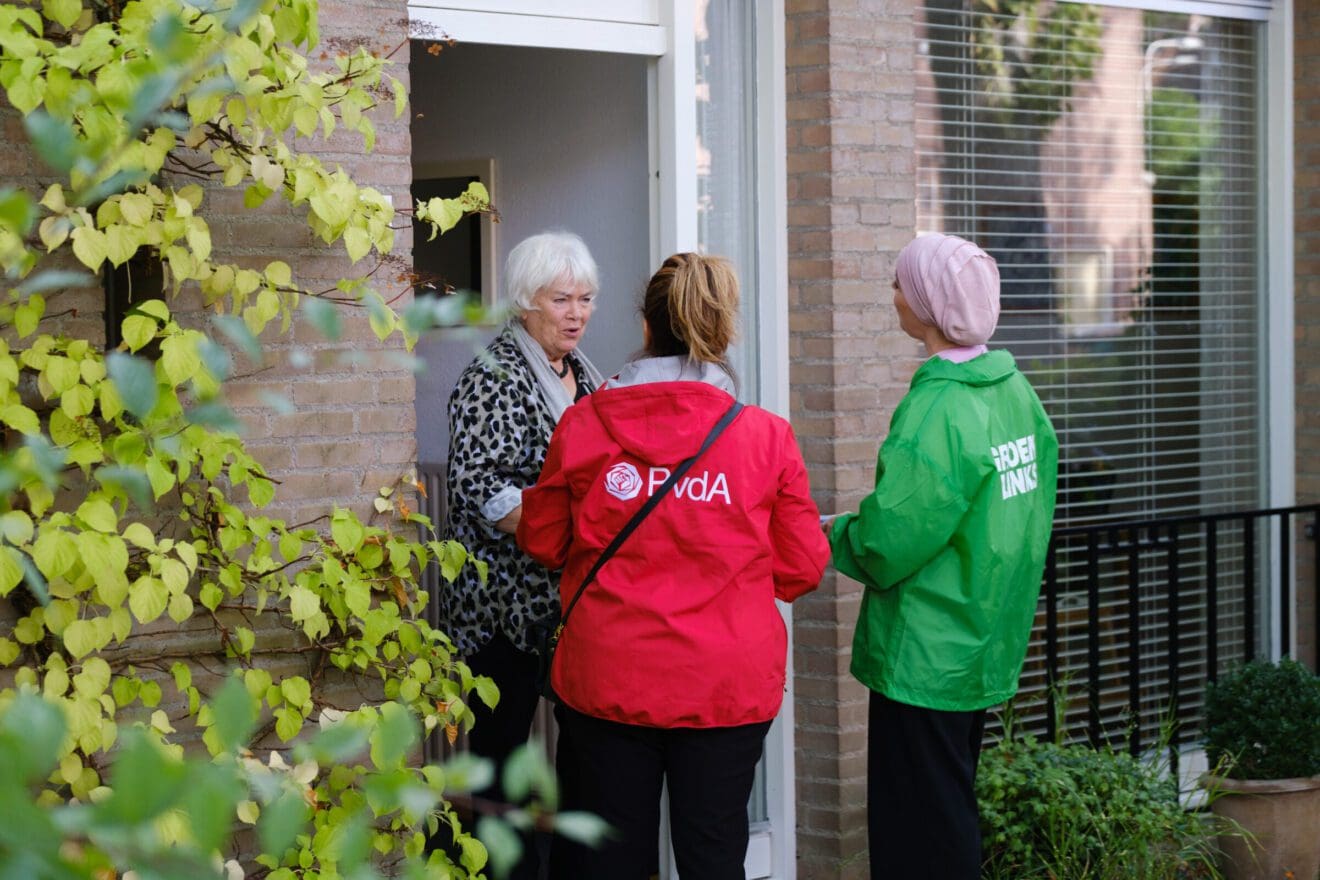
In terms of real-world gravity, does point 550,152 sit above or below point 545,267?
above

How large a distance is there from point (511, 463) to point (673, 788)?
2.64 ft

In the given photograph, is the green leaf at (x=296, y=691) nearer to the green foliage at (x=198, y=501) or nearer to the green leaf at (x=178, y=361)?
the green foliage at (x=198, y=501)

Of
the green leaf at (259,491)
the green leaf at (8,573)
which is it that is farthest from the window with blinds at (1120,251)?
the green leaf at (8,573)

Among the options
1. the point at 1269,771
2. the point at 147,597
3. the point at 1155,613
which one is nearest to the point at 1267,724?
the point at 1269,771

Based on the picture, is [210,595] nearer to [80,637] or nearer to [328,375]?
[80,637]

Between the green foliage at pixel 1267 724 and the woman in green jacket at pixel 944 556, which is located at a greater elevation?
the woman in green jacket at pixel 944 556

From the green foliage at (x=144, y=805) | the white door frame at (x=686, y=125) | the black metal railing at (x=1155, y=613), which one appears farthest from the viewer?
the black metal railing at (x=1155, y=613)

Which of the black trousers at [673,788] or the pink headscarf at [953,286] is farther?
the pink headscarf at [953,286]

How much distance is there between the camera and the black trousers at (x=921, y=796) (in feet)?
11.5

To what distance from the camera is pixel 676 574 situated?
10.1ft

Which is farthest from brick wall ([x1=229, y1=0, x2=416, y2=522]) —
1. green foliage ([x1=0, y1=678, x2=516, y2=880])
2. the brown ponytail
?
green foliage ([x1=0, y1=678, x2=516, y2=880])

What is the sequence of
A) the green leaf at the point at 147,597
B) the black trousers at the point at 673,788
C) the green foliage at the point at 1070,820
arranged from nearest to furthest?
the green leaf at the point at 147,597
the black trousers at the point at 673,788
the green foliage at the point at 1070,820

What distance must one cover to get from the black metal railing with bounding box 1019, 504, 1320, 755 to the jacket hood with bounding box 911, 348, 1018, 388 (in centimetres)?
149

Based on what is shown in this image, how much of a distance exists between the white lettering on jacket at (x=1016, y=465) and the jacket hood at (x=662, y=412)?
26.4 inches
